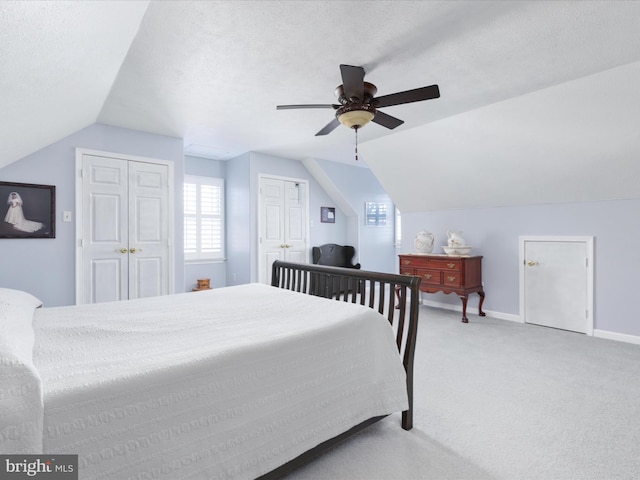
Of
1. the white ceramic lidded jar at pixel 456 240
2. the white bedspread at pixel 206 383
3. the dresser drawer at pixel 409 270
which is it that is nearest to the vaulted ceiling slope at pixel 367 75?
the white ceramic lidded jar at pixel 456 240

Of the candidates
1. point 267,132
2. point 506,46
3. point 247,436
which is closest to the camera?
point 247,436

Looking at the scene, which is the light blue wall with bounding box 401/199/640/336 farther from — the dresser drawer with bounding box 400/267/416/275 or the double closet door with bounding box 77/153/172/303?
the double closet door with bounding box 77/153/172/303

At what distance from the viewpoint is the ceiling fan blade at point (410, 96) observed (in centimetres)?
227

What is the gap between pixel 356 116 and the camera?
2.54 metres

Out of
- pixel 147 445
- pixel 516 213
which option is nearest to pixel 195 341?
pixel 147 445

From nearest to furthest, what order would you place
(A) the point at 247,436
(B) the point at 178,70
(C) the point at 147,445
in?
(C) the point at 147,445 < (A) the point at 247,436 < (B) the point at 178,70

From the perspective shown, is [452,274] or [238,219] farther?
[238,219]

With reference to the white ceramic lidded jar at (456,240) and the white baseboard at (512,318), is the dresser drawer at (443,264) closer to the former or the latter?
the white ceramic lidded jar at (456,240)

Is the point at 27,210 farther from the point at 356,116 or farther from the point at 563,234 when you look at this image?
the point at 563,234

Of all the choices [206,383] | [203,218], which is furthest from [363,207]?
[206,383]

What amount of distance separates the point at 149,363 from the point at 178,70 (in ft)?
7.96

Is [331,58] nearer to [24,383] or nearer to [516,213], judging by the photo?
[24,383]

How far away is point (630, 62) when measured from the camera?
255 cm

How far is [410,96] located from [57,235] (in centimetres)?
397
